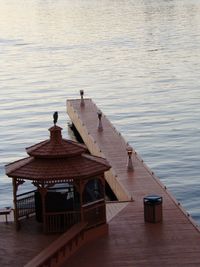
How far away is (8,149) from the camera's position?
3631 centimetres

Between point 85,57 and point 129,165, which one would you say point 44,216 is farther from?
point 85,57

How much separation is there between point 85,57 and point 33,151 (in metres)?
56.8

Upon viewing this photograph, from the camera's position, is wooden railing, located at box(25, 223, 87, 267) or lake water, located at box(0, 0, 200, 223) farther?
lake water, located at box(0, 0, 200, 223)

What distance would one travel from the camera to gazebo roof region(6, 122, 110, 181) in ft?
61.8

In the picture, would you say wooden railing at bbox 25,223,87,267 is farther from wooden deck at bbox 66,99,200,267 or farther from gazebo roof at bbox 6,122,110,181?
gazebo roof at bbox 6,122,110,181

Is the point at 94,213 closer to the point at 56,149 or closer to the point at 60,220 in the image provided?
the point at 60,220

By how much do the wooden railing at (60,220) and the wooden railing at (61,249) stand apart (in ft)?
1.02

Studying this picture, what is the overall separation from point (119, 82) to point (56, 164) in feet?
128

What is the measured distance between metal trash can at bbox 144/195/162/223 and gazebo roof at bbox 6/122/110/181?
1.48m

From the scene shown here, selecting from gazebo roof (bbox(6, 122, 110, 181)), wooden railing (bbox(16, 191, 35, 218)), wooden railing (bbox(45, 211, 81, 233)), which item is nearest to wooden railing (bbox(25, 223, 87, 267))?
wooden railing (bbox(45, 211, 81, 233))

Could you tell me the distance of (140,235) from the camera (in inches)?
751

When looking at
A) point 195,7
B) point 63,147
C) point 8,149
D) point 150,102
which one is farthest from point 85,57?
point 195,7

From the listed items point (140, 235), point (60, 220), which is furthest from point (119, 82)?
point (140, 235)

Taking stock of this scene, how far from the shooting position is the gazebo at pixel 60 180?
745 inches
